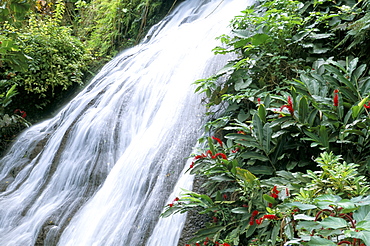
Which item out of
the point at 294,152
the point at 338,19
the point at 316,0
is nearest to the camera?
the point at 294,152

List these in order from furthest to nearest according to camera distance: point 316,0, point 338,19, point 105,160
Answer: point 105,160 < point 316,0 < point 338,19

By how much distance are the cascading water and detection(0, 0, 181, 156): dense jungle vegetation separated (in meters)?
0.66

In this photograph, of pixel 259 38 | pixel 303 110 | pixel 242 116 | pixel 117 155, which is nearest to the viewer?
pixel 303 110

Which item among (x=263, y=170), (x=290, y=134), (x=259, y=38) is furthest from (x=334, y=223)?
(x=259, y=38)

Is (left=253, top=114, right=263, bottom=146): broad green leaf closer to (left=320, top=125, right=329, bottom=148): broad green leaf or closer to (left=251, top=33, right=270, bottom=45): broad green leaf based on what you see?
(left=320, top=125, right=329, bottom=148): broad green leaf

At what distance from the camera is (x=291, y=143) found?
7.59 ft

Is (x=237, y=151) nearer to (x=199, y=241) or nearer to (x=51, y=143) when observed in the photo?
(x=199, y=241)

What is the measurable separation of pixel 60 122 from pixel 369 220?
198 inches

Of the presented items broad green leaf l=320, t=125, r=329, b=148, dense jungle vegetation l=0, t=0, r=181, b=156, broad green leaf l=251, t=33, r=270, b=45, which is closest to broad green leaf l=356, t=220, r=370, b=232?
broad green leaf l=320, t=125, r=329, b=148

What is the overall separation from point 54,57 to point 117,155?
3208 millimetres

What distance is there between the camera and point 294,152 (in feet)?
7.71

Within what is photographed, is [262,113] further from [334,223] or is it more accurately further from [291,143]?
[334,223]

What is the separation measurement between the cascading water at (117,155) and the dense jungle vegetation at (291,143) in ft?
2.06

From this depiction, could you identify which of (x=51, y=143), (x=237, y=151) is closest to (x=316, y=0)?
(x=237, y=151)
